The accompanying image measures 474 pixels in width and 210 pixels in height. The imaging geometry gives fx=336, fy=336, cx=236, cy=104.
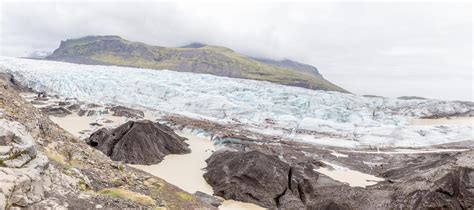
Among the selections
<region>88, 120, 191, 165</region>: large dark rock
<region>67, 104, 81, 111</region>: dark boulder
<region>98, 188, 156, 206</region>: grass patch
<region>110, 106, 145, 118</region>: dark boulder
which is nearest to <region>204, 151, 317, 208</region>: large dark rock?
<region>88, 120, 191, 165</region>: large dark rock

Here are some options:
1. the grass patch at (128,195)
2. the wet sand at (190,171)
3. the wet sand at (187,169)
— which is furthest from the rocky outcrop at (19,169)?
the wet sand at (187,169)

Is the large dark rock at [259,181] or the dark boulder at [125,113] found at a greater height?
the dark boulder at [125,113]

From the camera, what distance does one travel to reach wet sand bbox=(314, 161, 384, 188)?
2573cm

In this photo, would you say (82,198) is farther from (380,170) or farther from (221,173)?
(380,170)

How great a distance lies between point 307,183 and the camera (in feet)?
67.0

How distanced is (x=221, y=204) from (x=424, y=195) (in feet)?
34.3

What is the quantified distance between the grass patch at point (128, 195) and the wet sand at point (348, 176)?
18439 millimetres

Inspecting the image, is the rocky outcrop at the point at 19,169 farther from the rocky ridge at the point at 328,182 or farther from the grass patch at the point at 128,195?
the rocky ridge at the point at 328,182

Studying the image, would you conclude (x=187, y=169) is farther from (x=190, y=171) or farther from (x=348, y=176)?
(x=348, y=176)

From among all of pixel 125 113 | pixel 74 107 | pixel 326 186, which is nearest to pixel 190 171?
pixel 326 186

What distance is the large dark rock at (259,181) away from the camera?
798 inches

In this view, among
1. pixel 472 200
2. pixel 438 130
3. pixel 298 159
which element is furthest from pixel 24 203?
pixel 438 130

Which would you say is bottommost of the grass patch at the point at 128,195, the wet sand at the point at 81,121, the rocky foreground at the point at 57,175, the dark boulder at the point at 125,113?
the wet sand at the point at 81,121

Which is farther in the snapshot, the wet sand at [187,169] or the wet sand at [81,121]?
the wet sand at [81,121]
